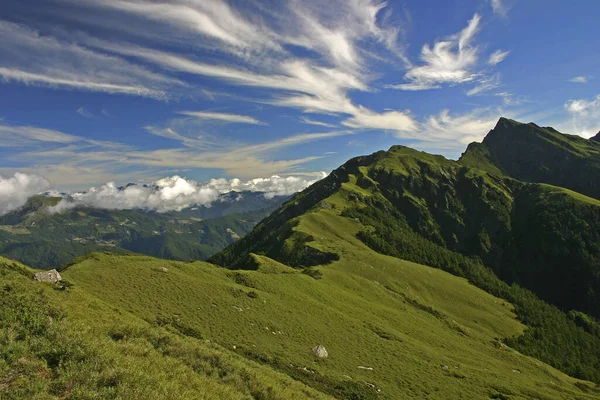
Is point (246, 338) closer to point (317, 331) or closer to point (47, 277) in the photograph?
point (317, 331)

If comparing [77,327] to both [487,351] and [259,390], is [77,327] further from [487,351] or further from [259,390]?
[487,351]

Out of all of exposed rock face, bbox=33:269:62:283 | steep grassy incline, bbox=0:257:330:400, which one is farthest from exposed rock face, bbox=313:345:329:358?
exposed rock face, bbox=33:269:62:283

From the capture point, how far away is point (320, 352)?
54906 mm

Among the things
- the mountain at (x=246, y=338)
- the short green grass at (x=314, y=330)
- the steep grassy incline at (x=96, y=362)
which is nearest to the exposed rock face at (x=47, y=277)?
the mountain at (x=246, y=338)

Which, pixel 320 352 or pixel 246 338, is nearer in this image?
pixel 246 338

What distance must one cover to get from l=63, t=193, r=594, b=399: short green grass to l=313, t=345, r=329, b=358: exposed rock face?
1172 millimetres

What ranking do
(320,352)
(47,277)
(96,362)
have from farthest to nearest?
(320,352) < (47,277) < (96,362)

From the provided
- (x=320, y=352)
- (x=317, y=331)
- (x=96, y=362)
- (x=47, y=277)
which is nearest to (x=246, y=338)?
(x=320, y=352)

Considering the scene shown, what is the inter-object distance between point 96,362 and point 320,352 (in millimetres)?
42666

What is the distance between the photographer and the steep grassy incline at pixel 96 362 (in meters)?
16.2

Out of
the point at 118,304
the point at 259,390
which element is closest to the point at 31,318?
the point at 259,390

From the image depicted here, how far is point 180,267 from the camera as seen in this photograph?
252ft

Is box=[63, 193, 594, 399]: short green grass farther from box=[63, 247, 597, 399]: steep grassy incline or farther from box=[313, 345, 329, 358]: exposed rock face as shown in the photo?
box=[313, 345, 329, 358]: exposed rock face

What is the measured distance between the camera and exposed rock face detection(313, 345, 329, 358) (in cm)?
5423
